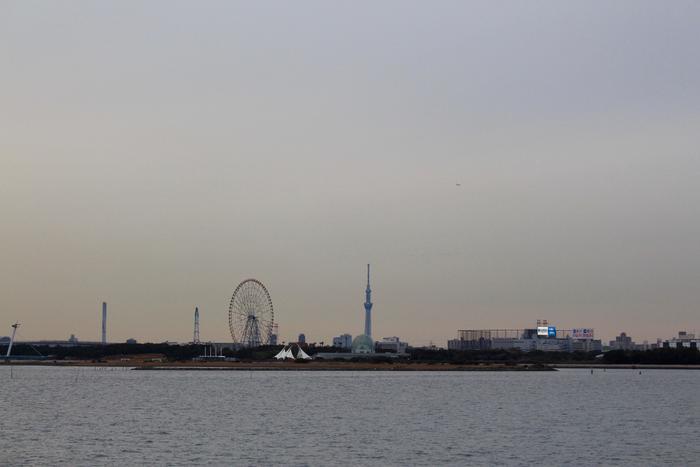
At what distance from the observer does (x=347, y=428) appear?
8162 cm

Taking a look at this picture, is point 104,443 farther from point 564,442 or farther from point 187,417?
point 564,442

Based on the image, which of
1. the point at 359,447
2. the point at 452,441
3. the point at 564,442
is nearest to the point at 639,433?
the point at 564,442

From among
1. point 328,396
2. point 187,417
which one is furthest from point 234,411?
point 328,396

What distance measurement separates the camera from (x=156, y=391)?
14188 centimetres

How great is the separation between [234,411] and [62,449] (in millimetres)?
35957

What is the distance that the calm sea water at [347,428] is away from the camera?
62562mm

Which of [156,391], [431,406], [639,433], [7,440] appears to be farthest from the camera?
[156,391]

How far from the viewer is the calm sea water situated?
205 ft

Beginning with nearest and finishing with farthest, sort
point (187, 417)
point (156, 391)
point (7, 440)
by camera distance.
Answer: point (7, 440) → point (187, 417) → point (156, 391)

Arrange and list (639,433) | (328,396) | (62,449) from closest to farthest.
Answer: (62,449) → (639,433) → (328,396)

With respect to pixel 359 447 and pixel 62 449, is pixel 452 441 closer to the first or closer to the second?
pixel 359 447

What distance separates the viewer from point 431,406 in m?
110

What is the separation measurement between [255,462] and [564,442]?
80.4ft

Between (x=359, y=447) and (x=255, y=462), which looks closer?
(x=255, y=462)
